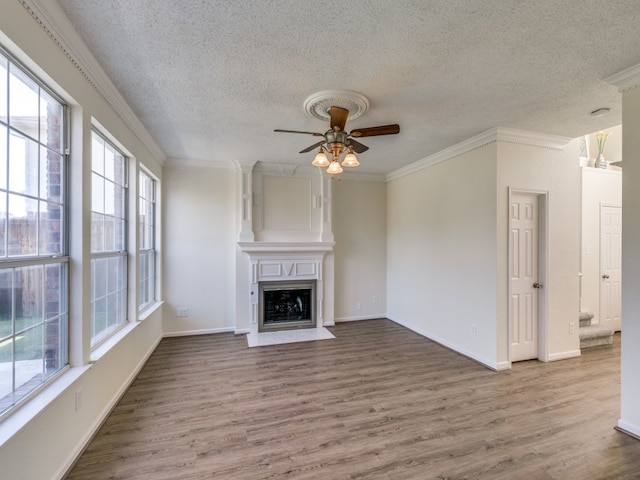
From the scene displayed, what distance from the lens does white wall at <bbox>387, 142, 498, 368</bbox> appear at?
346 centimetres

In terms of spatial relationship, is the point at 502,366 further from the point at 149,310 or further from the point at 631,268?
the point at 149,310

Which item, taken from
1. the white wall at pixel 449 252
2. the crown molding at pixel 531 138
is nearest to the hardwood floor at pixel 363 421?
the white wall at pixel 449 252

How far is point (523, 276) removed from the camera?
3545mm

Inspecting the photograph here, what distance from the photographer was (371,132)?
2535 millimetres

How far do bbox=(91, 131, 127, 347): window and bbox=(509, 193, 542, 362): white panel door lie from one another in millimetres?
4198

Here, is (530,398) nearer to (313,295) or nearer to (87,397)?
(313,295)

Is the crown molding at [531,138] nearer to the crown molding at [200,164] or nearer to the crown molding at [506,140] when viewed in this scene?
the crown molding at [506,140]

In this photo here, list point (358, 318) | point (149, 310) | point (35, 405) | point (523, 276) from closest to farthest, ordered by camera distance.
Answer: point (35, 405) → point (523, 276) → point (149, 310) → point (358, 318)

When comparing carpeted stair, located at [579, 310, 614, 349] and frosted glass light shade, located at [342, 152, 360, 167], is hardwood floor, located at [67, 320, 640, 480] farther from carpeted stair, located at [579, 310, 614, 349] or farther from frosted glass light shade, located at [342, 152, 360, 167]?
frosted glass light shade, located at [342, 152, 360, 167]

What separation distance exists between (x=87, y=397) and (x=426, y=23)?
3.31 m

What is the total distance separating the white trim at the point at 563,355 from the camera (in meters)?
3.58

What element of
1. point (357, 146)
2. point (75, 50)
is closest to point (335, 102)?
point (357, 146)

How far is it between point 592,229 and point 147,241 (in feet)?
22.0

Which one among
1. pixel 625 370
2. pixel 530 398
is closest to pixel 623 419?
pixel 625 370
